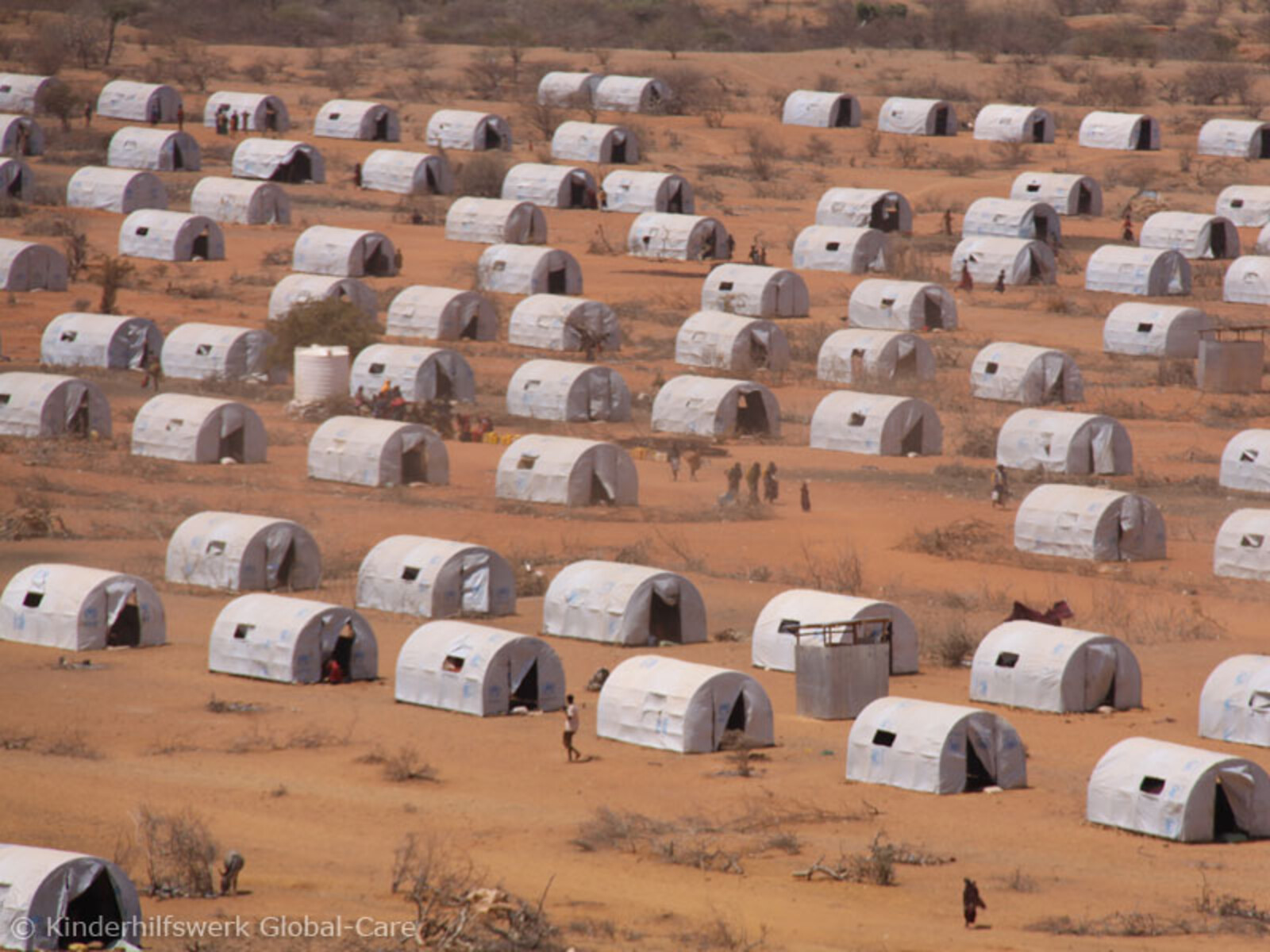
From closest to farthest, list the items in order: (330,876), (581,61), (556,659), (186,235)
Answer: (330,876) → (556,659) → (186,235) → (581,61)

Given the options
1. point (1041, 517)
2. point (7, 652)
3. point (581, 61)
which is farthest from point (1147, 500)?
point (581, 61)

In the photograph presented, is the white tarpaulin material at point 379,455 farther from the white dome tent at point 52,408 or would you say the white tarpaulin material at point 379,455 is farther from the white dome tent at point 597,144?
the white dome tent at point 597,144

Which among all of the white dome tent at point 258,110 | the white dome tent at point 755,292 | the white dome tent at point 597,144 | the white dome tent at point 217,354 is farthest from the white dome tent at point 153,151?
the white dome tent at point 217,354

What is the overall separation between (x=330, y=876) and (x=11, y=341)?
43.0 meters

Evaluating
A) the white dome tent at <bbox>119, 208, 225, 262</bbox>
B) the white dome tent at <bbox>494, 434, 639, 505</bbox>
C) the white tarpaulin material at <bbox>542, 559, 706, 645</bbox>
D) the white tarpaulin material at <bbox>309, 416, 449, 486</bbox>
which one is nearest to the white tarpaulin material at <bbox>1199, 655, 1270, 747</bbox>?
the white tarpaulin material at <bbox>542, 559, 706, 645</bbox>

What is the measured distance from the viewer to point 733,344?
213ft

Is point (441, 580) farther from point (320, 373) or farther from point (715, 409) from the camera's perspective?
point (320, 373)

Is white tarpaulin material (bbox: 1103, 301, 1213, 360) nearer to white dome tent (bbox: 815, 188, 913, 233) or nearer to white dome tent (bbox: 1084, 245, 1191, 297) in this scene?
white dome tent (bbox: 1084, 245, 1191, 297)

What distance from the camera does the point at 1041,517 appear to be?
46875 mm

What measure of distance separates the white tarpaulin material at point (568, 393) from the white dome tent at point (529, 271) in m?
13.5

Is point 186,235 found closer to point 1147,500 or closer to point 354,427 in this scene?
point 354,427

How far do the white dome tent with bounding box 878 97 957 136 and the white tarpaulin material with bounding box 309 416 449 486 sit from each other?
54738mm

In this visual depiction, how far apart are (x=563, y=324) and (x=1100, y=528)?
Result: 2476cm

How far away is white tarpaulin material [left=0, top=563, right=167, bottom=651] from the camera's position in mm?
38281
